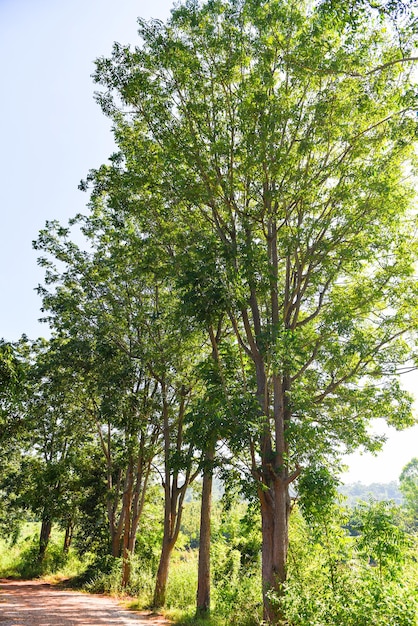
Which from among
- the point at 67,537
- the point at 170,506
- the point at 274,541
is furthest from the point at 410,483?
the point at 274,541

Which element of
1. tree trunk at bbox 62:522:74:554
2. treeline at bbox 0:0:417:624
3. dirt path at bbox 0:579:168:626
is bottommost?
dirt path at bbox 0:579:168:626

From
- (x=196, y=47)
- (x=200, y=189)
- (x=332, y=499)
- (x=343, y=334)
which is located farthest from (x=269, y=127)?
(x=332, y=499)

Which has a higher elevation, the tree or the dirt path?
the tree

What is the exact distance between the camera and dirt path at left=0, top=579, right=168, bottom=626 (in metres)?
10.5

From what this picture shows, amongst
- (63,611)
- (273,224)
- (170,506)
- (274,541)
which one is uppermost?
(273,224)

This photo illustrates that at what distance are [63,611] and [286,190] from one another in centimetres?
1205

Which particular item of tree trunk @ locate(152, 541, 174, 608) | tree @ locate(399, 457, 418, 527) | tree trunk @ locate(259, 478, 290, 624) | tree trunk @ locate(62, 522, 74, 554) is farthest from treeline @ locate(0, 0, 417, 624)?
tree @ locate(399, 457, 418, 527)

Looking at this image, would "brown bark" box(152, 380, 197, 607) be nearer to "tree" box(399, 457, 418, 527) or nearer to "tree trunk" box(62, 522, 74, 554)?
"tree trunk" box(62, 522, 74, 554)

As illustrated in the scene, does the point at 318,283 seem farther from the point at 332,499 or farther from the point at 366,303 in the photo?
the point at 332,499

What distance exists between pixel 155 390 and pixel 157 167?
8.72 metres

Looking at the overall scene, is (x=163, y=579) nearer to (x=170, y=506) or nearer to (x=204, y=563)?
(x=170, y=506)

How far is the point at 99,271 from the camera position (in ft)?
49.3

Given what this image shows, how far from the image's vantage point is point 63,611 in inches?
485

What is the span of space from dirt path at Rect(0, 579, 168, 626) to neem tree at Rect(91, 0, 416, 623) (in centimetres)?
447
